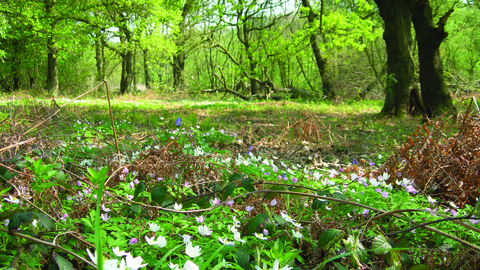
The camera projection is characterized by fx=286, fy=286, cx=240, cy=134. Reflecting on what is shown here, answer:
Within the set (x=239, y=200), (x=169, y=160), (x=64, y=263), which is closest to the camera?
(x=64, y=263)

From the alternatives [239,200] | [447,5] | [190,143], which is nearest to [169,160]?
[239,200]

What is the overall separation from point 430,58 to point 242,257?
8001mm

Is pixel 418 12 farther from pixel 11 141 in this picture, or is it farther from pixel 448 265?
pixel 11 141

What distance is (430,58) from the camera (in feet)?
23.3

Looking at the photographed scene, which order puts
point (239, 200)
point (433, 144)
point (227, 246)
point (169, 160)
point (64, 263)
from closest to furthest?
point (64, 263), point (227, 246), point (239, 200), point (169, 160), point (433, 144)

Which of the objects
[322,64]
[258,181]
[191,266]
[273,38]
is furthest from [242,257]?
[322,64]

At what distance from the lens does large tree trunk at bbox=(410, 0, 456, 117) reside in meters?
6.97

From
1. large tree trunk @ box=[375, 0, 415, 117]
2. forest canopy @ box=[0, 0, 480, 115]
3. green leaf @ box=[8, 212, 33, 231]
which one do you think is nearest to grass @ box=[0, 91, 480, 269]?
green leaf @ box=[8, 212, 33, 231]

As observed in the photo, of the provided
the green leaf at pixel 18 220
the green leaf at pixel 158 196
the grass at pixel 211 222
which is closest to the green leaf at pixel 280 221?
the grass at pixel 211 222

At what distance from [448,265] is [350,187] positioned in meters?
0.73

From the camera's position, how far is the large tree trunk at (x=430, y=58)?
22.9ft

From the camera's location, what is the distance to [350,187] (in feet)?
6.20

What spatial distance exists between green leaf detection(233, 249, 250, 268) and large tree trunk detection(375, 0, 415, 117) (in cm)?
733

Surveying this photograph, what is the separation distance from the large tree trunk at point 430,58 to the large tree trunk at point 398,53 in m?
0.27
